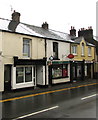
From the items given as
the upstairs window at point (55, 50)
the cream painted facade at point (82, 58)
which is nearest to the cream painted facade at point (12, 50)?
the upstairs window at point (55, 50)

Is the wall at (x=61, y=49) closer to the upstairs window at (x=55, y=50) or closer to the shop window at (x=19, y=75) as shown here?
the upstairs window at (x=55, y=50)

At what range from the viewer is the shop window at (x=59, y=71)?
18.0 metres

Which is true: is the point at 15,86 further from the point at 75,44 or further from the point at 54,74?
the point at 75,44

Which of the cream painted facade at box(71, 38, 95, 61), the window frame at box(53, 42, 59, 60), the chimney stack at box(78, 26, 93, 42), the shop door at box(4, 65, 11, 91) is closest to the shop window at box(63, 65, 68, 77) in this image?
the window frame at box(53, 42, 59, 60)

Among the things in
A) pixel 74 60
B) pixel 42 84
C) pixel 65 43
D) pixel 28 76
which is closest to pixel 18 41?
pixel 28 76

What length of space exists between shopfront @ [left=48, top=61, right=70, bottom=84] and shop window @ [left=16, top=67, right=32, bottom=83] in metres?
2.75

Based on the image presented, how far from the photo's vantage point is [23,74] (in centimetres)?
1473

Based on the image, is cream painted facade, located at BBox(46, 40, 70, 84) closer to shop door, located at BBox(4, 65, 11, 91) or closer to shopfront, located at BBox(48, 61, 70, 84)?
shopfront, located at BBox(48, 61, 70, 84)

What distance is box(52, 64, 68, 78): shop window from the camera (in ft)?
58.9

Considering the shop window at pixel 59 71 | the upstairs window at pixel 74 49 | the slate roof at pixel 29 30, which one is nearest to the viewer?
the slate roof at pixel 29 30

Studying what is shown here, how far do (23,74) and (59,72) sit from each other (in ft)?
18.2

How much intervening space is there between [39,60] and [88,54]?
11591 millimetres

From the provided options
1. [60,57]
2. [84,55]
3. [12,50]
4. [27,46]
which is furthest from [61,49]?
[12,50]

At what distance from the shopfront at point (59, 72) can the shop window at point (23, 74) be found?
2752 mm
